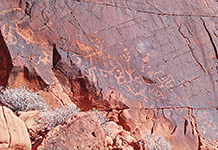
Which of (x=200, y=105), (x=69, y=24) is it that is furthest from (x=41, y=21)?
(x=200, y=105)

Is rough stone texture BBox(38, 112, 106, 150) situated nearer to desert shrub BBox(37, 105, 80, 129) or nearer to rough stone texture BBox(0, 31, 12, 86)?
desert shrub BBox(37, 105, 80, 129)

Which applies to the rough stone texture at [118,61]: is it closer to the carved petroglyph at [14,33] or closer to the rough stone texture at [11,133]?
the carved petroglyph at [14,33]

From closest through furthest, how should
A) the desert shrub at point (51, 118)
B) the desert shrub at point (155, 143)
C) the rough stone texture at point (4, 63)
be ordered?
1. the desert shrub at point (51, 118)
2. the desert shrub at point (155, 143)
3. the rough stone texture at point (4, 63)

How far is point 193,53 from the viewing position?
172 inches

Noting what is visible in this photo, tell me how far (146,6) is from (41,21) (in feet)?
5.92

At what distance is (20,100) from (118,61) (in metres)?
1.58

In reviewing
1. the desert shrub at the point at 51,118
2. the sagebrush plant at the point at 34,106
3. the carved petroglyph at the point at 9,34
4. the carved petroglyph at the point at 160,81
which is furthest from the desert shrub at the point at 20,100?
the carved petroglyph at the point at 160,81

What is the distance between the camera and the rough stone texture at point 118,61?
3842 mm

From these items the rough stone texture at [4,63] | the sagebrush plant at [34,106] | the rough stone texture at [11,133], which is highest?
the rough stone texture at [4,63]

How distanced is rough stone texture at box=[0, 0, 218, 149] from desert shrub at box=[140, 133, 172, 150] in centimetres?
28

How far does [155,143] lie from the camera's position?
3.45 metres

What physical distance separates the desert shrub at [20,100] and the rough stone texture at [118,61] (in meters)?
0.25

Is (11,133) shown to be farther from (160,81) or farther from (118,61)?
(160,81)

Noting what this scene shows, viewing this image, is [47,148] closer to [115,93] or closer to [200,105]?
[115,93]
